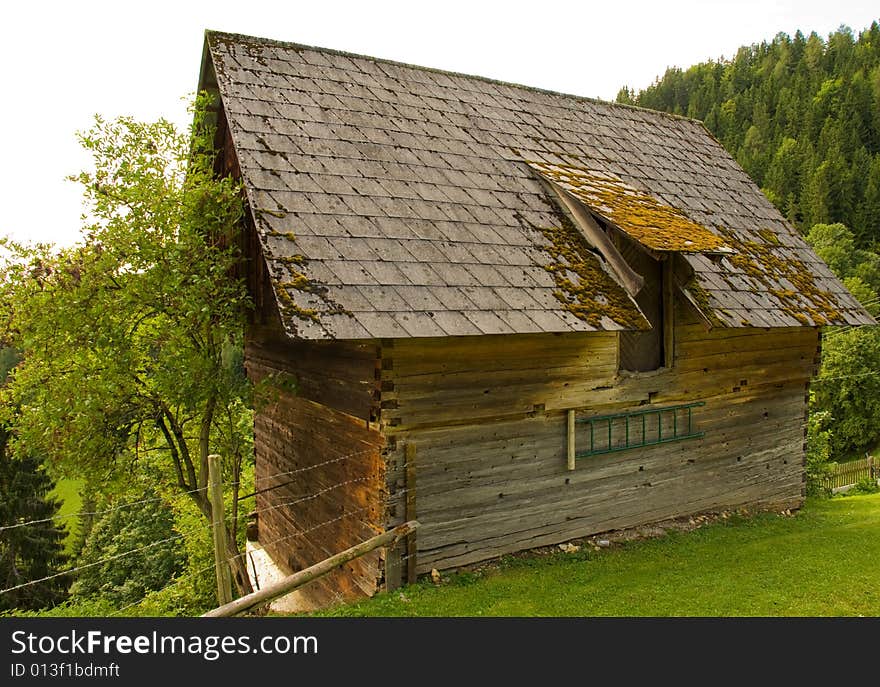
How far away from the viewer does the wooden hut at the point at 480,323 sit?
7594 mm

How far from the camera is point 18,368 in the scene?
8.62 meters

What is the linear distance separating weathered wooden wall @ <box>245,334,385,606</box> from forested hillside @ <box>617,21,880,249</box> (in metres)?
62.4

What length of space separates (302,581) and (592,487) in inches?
173

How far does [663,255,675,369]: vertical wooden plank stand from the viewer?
9641mm

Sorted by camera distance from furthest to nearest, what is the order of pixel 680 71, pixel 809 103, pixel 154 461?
pixel 680 71 → pixel 809 103 → pixel 154 461

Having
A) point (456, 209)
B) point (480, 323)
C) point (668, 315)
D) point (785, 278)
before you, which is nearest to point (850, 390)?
point (785, 278)

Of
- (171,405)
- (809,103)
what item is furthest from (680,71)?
(171,405)

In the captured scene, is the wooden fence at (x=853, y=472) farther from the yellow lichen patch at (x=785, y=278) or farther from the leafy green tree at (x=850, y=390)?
the yellow lichen patch at (x=785, y=278)

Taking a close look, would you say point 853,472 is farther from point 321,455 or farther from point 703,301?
point 321,455

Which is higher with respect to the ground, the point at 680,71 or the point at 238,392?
the point at 680,71

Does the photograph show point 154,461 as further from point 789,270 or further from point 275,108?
point 789,270

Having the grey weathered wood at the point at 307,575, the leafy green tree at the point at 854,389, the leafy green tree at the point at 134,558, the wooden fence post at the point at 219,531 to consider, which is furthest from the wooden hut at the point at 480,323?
the leafy green tree at the point at 854,389

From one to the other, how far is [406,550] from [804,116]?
81585 millimetres

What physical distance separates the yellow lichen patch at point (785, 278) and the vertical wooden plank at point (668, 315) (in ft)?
4.69
